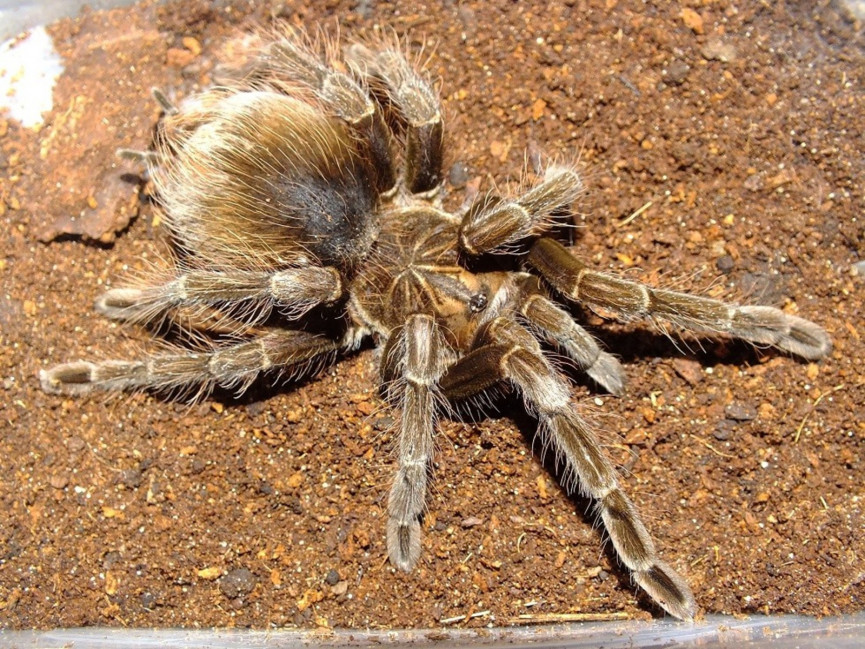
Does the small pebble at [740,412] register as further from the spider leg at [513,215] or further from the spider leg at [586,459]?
the spider leg at [513,215]

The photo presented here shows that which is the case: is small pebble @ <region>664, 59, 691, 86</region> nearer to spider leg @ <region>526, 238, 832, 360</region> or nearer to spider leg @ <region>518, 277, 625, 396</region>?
spider leg @ <region>526, 238, 832, 360</region>

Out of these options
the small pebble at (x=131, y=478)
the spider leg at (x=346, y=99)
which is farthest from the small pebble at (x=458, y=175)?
the small pebble at (x=131, y=478)

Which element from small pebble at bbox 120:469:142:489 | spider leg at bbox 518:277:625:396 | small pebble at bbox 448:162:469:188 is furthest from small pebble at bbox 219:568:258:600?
small pebble at bbox 448:162:469:188

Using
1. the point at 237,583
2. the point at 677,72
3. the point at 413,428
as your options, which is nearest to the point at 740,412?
the point at 413,428

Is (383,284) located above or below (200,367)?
above

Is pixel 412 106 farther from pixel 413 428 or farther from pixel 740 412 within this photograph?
pixel 740 412

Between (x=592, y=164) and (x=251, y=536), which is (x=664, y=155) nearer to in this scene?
(x=592, y=164)

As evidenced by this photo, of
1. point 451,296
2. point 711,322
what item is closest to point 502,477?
point 451,296
